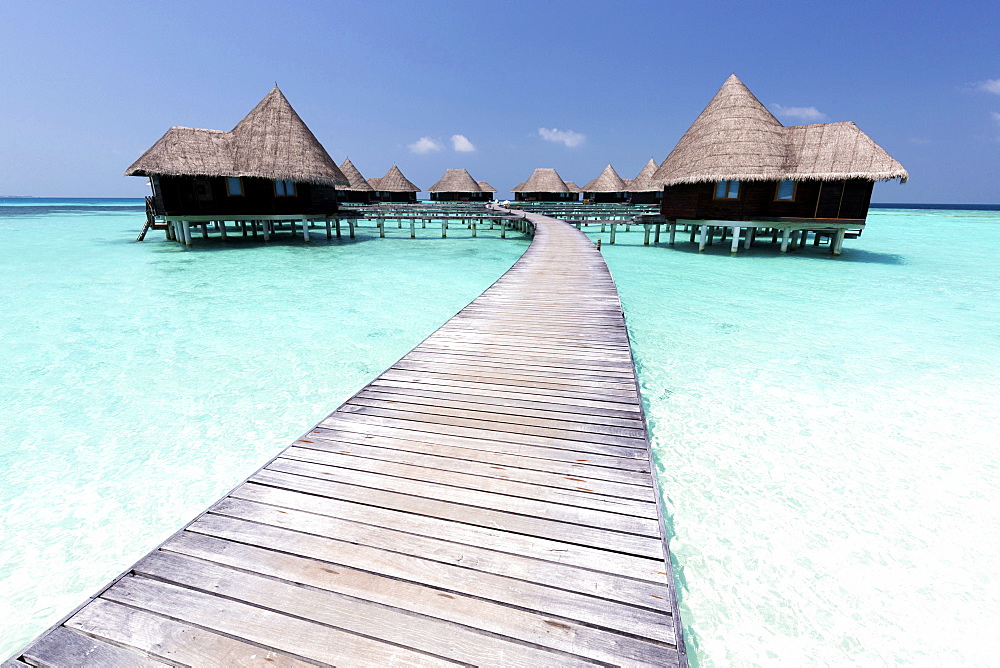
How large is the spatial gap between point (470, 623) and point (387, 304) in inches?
397

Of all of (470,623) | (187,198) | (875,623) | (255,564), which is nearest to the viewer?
(470,623)

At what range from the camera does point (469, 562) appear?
209cm

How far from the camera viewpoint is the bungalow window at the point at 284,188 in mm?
20031

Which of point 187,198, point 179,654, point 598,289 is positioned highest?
point 187,198

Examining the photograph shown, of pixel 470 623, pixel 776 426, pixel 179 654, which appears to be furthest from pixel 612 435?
pixel 776 426

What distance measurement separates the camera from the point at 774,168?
54.6 ft

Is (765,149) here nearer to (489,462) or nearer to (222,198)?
(489,462)

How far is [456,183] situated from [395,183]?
5.65m

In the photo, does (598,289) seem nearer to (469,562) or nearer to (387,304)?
(387,304)

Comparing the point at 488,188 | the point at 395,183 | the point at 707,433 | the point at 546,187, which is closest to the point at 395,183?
the point at 395,183

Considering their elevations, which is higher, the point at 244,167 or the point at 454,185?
the point at 454,185

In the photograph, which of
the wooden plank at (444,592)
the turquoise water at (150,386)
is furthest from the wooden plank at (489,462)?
the turquoise water at (150,386)

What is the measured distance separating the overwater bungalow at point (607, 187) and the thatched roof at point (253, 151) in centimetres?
3179

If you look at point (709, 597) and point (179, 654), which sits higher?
point (179, 654)
